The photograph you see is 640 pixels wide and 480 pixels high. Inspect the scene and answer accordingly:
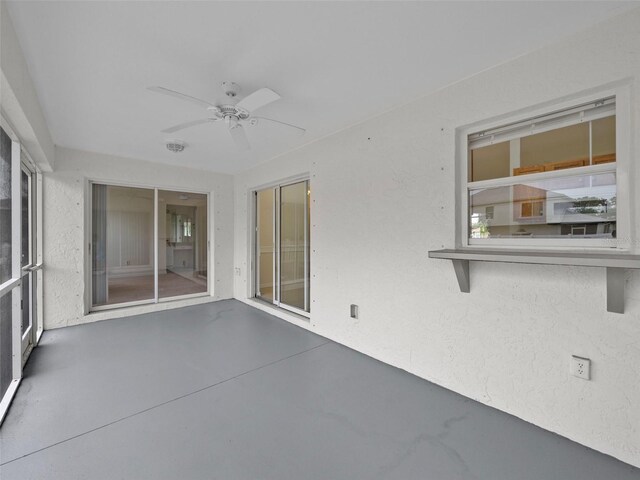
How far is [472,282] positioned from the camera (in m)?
2.15

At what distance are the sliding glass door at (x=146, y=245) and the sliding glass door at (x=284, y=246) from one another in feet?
3.80

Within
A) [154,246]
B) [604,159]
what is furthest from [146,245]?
[604,159]

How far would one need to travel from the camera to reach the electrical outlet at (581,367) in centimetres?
166

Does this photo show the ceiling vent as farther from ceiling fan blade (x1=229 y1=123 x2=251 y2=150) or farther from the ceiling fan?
ceiling fan blade (x1=229 y1=123 x2=251 y2=150)

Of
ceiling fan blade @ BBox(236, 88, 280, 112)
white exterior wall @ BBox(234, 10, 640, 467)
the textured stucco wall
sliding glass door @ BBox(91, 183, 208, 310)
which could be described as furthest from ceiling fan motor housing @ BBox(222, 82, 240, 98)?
sliding glass door @ BBox(91, 183, 208, 310)

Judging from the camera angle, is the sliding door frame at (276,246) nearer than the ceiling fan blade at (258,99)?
No

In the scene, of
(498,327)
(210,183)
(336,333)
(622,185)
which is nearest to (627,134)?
(622,185)

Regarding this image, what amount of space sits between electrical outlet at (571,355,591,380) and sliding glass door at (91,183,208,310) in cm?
511

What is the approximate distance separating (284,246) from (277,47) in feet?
9.77

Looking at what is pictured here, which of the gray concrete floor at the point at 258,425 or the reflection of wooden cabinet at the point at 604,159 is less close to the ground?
the reflection of wooden cabinet at the point at 604,159

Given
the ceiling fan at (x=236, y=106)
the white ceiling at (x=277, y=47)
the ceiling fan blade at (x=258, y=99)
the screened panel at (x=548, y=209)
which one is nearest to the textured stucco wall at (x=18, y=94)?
the white ceiling at (x=277, y=47)

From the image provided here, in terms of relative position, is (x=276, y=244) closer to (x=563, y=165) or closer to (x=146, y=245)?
(x=146, y=245)

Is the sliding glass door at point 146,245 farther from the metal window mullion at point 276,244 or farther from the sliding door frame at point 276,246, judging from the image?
the metal window mullion at point 276,244

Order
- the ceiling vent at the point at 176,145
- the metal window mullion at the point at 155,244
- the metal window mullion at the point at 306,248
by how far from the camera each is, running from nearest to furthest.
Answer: the ceiling vent at the point at 176,145, the metal window mullion at the point at 306,248, the metal window mullion at the point at 155,244
